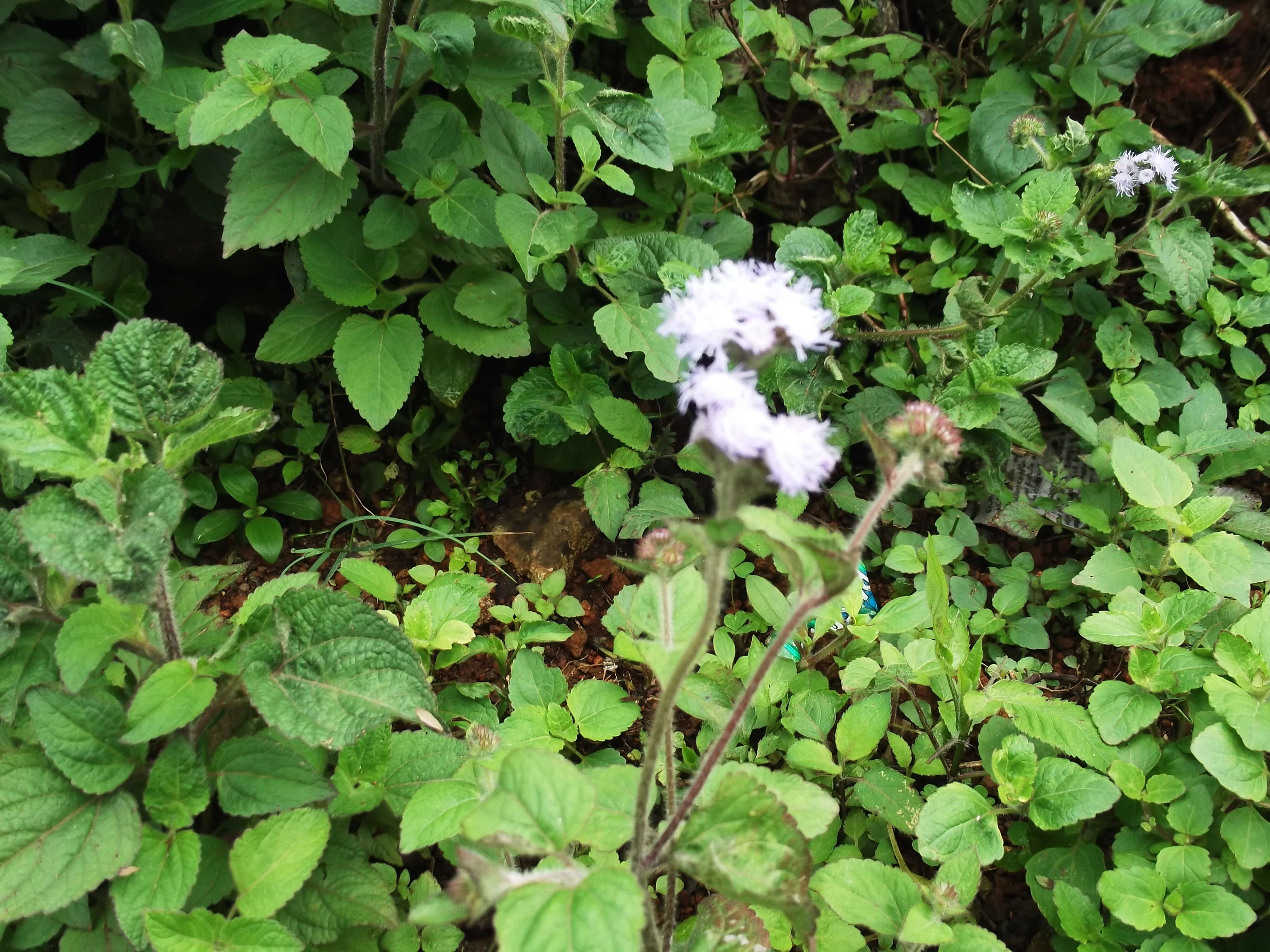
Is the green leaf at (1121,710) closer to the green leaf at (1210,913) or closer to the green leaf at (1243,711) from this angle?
the green leaf at (1243,711)

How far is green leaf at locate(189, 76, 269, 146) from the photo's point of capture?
1739mm

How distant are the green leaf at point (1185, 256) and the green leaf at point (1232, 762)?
126 cm

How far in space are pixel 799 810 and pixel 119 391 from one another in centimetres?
120

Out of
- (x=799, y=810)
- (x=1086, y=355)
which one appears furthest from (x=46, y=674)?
(x=1086, y=355)

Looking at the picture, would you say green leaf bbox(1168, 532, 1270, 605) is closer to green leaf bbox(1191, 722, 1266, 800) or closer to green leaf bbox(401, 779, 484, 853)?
green leaf bbox(1191, 722, 1266, 800)

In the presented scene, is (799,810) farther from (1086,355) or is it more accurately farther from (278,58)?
(1086,355)

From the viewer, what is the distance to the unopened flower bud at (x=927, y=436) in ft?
3.46

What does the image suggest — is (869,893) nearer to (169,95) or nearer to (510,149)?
(510,149)

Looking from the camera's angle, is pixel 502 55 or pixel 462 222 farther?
pixel 502 55

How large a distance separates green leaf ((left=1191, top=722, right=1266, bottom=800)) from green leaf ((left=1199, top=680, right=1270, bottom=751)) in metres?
0.02

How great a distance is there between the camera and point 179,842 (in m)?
1.32

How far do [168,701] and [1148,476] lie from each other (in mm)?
2036

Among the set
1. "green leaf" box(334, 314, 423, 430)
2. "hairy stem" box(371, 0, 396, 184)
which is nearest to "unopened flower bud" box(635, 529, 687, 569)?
"green leaf" box(334, 314, 423, 430)

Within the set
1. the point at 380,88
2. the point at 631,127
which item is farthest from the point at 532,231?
the point at 380,88
